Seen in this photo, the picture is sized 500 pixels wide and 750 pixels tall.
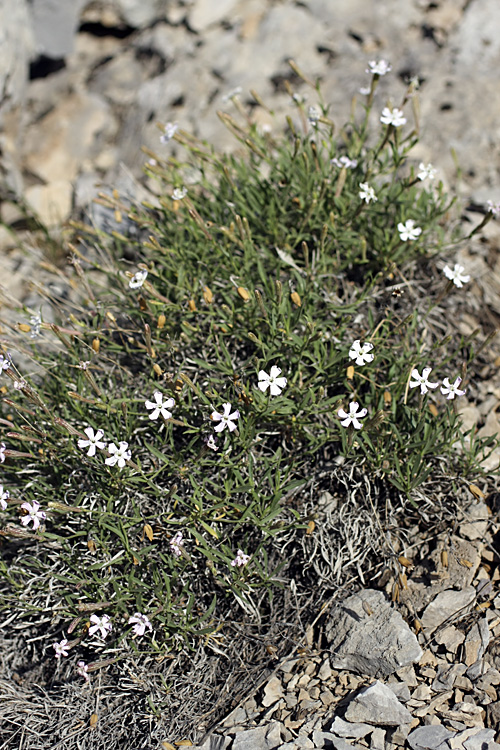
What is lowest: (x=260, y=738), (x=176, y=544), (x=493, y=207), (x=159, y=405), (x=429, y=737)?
(x=260, y=738)

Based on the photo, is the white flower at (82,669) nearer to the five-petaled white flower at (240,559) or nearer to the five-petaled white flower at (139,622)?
the five-petaled white flower at (139,622)

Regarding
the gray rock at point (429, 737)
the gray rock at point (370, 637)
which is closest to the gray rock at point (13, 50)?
the gray rock at point (370, 637)

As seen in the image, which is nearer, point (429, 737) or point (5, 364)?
point (429, 737)

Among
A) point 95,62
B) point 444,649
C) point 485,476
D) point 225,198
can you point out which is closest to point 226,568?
point 444,649

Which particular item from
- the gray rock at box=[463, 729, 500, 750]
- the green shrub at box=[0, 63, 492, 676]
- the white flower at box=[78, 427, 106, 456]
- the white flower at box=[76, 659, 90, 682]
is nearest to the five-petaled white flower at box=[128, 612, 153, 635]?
the green shrub at box=[0, 63, 492, 676]

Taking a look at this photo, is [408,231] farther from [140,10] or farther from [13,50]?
[140,10]

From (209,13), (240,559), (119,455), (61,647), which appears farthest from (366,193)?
(209,13)

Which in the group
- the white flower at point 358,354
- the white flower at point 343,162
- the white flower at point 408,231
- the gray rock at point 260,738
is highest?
the white flower at point 343,162
